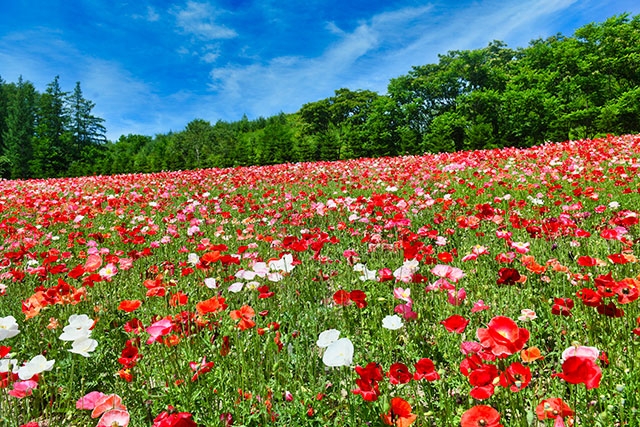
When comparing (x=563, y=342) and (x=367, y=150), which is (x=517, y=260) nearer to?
(x=563, y=342)

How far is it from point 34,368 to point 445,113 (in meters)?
43.1

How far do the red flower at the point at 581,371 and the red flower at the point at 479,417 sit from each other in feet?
0.73

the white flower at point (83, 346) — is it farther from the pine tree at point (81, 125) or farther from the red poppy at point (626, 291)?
the pine tree at point (81, 125)

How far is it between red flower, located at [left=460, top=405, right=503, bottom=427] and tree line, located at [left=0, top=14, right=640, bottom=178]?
32.0 metres

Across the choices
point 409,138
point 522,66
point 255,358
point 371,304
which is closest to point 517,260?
point 371,304

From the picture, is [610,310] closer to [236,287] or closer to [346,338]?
[346,338]

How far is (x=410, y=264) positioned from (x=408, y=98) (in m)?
44.6

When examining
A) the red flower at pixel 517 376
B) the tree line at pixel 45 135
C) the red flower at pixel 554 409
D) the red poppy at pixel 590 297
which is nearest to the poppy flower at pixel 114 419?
the red flower at pixel 517 376

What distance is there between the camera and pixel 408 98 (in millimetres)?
43344

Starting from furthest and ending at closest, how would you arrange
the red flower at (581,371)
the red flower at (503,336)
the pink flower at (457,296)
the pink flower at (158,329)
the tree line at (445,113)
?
the tree line at (445,113) < the pink flower at (457,296) < the pink flower at (158,329) < the red flower at (503,336) < the red flower at (581,371)

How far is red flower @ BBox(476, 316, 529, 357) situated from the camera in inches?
42.6

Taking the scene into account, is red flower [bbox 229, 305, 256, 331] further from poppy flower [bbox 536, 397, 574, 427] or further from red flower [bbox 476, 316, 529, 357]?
poppy flower [bbox 536, 397, 574, 427]

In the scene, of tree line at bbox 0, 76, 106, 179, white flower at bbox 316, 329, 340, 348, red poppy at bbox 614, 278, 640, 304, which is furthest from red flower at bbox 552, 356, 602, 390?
tree line at bbox 0, 76, 106, 179

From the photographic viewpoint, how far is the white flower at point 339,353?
1344 mm
